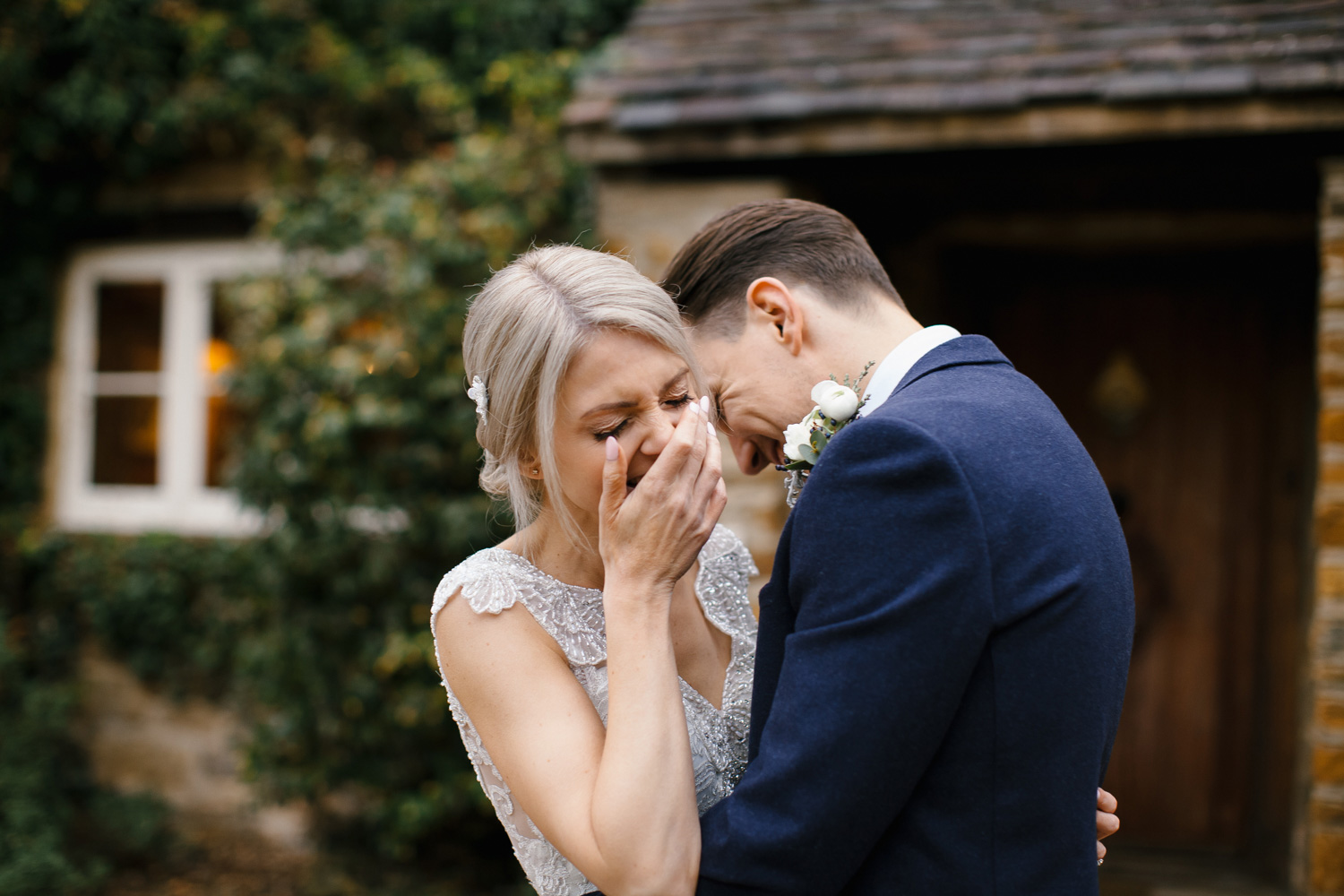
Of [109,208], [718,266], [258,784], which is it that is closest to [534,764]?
[718,266]

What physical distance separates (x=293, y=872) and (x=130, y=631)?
1729mm

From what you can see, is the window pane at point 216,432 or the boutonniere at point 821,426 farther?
the window pane at point 216,432

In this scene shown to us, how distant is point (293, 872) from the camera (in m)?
5.84

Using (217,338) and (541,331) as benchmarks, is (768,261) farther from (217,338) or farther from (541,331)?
(217,338)

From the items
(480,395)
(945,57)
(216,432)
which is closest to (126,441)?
(216,432)

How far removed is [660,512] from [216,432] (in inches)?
224

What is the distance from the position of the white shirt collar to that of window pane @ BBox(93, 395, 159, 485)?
237 inches

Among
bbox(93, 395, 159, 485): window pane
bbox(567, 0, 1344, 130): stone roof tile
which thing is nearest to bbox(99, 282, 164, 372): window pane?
bbox(93, 395, 159, 485): window pane

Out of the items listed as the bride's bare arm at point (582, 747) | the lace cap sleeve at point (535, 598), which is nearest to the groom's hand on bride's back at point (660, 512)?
the bride's bare arm at point (582, 747)

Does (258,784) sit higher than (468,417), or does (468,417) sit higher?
(468,417)

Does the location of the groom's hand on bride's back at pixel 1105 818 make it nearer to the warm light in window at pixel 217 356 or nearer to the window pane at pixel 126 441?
the warm light in window at pixel 217 356

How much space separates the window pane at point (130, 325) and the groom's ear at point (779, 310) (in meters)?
5.79

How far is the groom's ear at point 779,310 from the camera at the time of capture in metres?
1.97

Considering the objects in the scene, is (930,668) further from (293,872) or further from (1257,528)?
(293,872)
